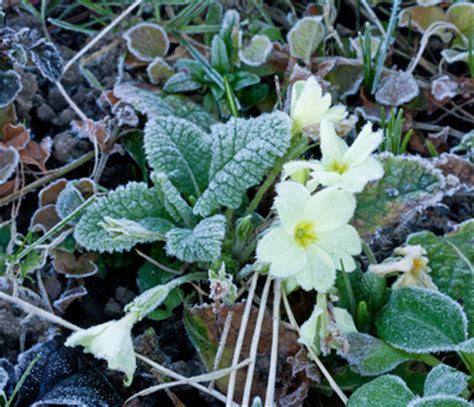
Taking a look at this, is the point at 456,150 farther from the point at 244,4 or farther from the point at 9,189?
the point at 9,189

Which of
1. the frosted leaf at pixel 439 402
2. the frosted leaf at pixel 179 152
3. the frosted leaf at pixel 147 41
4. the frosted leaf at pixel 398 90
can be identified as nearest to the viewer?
the frosted leaf at pixel 439 402

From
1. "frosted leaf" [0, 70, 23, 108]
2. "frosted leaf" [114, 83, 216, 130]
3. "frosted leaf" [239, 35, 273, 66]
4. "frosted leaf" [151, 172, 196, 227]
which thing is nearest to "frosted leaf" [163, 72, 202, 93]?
"frosted leaf" [114, 83, 216, 130]

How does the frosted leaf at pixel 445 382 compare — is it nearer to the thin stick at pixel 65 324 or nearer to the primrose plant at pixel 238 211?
the primrose plant at pixel 238 211

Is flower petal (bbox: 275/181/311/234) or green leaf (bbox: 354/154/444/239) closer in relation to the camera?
flower petal (bbox: 275/181/311/234)

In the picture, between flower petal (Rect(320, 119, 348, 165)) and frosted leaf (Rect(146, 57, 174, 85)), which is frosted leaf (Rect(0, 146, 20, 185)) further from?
flower petal (Rect(320, 119, 348, 165))

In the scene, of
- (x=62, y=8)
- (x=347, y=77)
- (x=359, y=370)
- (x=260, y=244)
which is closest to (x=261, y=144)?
(x=260, y=244)

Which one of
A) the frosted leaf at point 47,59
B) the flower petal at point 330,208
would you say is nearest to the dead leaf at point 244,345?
the flower petal at point 330,208
